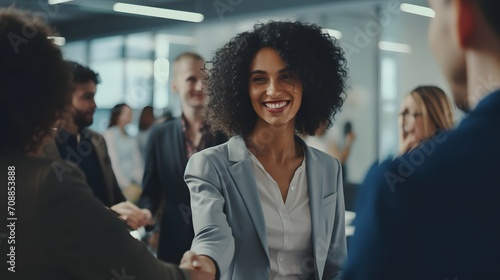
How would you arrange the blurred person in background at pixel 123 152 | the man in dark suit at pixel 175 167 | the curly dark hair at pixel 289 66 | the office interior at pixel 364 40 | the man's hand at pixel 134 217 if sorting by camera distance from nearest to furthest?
the man's hand at pixel 134 217 → the curly dark hair at pixel 289 66 → the man in dark suit at pixel 175 167 → the blurred person in background at pixel 123 152 → the office interior at pixel 364 40

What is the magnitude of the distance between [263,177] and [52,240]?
1.06 m

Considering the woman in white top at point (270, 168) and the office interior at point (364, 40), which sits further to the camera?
the office interior at point (364, 40)

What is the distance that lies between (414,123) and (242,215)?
1.70 metres

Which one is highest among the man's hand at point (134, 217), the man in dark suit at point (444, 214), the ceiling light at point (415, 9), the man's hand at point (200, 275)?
the ceiling light at point (415, 9)

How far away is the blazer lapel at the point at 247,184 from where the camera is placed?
6.33 ft

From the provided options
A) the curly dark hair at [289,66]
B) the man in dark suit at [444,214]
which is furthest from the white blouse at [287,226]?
the man in dark suit at [444,214]

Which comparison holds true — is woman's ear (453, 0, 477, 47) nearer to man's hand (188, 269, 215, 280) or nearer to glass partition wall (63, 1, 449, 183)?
man's hand (188, 269, 215, 280)

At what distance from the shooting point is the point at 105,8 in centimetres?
1089

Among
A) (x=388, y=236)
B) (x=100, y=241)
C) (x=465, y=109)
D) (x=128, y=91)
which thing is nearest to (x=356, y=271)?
(x=388, y=236)

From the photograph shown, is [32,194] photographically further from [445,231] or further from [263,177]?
[263,177]

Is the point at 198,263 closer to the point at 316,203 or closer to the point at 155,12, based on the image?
the point at 316,203

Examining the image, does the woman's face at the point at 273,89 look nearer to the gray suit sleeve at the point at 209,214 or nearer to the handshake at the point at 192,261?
the gray suit sleeve at the point at 209,214

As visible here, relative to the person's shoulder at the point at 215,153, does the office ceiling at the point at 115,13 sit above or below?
above

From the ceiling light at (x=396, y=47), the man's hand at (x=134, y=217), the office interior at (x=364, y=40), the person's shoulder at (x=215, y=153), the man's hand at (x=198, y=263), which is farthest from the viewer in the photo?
the ceiling light at (x=396, y=47)
